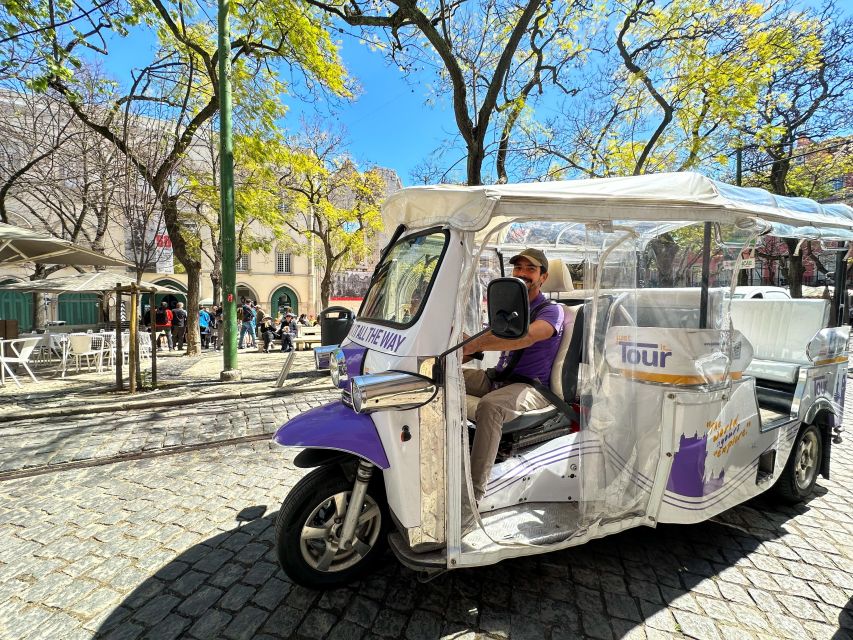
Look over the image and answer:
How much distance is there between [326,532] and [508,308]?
1712 mm

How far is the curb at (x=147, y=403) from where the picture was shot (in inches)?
248

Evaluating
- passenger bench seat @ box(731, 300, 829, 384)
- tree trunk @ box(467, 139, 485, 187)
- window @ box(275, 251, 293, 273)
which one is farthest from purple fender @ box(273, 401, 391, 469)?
window @ box(275, 251, 293, 273)

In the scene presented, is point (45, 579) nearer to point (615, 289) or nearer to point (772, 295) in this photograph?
point (615, 289)

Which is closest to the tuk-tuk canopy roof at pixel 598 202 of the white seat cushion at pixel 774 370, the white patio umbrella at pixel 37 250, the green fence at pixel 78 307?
the white seat cushion at pixel 774 370

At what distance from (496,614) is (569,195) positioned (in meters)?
2.31

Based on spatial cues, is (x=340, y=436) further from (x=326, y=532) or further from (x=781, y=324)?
Answer: (x=781, y=324)

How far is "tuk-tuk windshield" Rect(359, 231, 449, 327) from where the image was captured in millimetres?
2500

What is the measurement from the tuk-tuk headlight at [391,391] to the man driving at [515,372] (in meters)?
0.60

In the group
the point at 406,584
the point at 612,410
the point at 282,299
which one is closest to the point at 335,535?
the point at 406,584

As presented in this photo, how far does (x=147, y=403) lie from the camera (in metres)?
6.96

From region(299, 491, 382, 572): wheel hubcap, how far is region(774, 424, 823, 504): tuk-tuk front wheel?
3.35 meters

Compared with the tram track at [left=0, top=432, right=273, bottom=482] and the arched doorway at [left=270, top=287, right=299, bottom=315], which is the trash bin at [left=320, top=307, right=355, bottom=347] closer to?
the tram track at [left=0, top=432, right=273, bottom=482]

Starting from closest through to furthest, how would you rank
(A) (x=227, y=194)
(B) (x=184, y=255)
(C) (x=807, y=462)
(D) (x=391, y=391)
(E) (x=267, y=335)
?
(D) (x=391, y=391), (C) (x=807, y=462), (A) (x=227, y=194), (B) (x=184, y=255), (E) (x=267, y=335)

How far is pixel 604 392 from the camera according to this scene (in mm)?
2596
